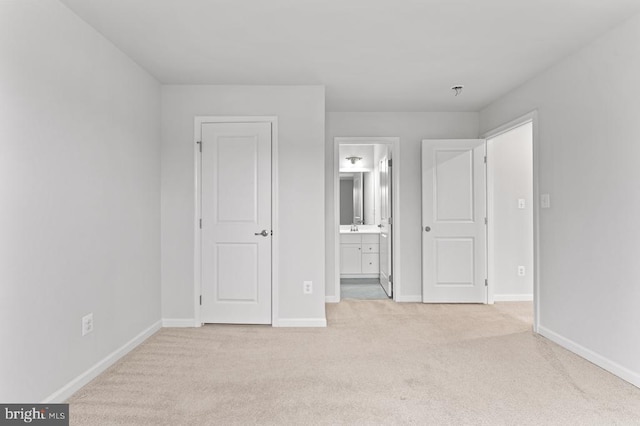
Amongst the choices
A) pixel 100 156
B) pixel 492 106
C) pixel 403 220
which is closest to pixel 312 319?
pixel 403 220

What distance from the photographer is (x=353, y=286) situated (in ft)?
17.7

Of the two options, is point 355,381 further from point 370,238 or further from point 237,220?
point 370,238

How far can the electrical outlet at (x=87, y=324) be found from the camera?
92.3 inches

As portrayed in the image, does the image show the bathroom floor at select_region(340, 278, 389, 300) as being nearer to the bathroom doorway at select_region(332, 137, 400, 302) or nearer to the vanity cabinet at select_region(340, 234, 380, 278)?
the bathroom doorway at select_region(332, 137, 400, 302)

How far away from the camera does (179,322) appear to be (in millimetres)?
3516

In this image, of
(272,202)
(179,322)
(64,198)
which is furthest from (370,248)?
(64,198)

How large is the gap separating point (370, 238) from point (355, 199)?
0.89m

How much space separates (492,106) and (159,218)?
382cm

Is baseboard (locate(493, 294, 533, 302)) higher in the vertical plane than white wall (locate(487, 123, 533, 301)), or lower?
lower

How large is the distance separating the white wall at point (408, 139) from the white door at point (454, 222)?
0.15 meters

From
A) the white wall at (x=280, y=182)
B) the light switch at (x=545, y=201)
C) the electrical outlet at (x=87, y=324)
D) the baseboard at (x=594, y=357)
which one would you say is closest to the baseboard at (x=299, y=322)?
the white wall at (x=280, y=182)

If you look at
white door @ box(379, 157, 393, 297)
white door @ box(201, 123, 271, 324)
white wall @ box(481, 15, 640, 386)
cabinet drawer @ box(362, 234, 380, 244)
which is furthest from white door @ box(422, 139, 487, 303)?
white door @ box(201, 123, 271, 324)

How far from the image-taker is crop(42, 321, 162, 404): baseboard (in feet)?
6.94

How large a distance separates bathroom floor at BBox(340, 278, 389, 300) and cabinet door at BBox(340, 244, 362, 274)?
16 centimetres
